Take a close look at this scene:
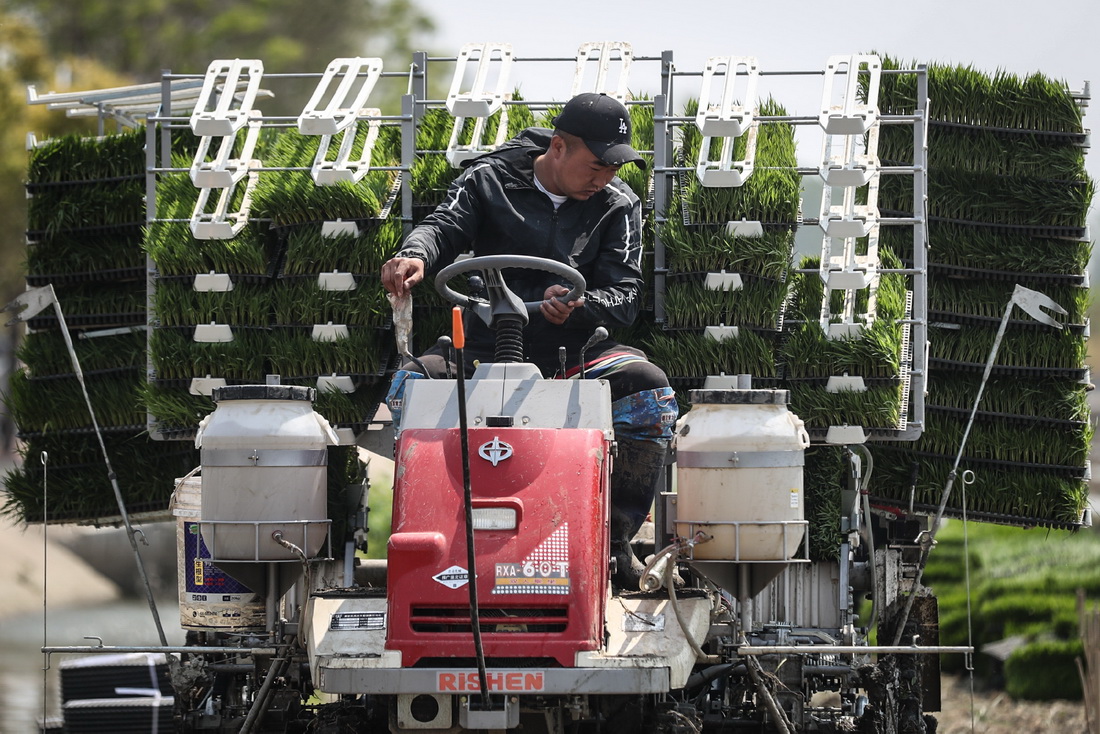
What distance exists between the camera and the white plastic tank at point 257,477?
605cm

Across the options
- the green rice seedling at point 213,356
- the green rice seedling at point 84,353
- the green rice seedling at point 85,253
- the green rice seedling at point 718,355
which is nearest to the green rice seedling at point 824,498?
the green rice seedling at point 718,355

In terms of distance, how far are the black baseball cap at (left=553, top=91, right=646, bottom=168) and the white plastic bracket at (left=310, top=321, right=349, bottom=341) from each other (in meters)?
1.54

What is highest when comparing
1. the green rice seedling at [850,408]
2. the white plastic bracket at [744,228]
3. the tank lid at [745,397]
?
the white plastic bracket at [744,228]

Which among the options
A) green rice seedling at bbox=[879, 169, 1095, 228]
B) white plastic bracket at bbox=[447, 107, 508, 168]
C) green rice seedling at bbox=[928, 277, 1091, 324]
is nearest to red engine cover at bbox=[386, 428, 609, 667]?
white plastic bracket at bbox=[447, 107, 508, 168]

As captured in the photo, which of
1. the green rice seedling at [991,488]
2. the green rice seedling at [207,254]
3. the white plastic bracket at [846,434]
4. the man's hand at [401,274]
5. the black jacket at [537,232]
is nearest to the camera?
the man's hand at [401,274]

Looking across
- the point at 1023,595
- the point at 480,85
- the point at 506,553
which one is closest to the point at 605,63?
the point at 480,85

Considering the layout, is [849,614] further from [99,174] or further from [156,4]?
[156,4]

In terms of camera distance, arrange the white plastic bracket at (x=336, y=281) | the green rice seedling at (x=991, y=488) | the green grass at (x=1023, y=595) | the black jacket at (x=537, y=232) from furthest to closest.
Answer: the green grass at (x=1023, y=595) < the green rice seedling at (x=991, y=488) < the white plastic bracket at (x=336, y=281) < the black jacket at (x=537, y=232)

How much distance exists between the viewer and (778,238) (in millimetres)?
7348

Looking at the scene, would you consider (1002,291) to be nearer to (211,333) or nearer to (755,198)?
(755,198)

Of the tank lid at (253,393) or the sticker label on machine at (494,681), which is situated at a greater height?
the tank lid at (253,393)

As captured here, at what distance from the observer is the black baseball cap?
259 inches

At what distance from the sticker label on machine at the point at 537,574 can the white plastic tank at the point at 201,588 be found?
5.90ft

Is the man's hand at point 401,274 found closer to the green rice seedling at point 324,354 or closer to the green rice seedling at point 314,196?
the green rice seedling at point 324,354
